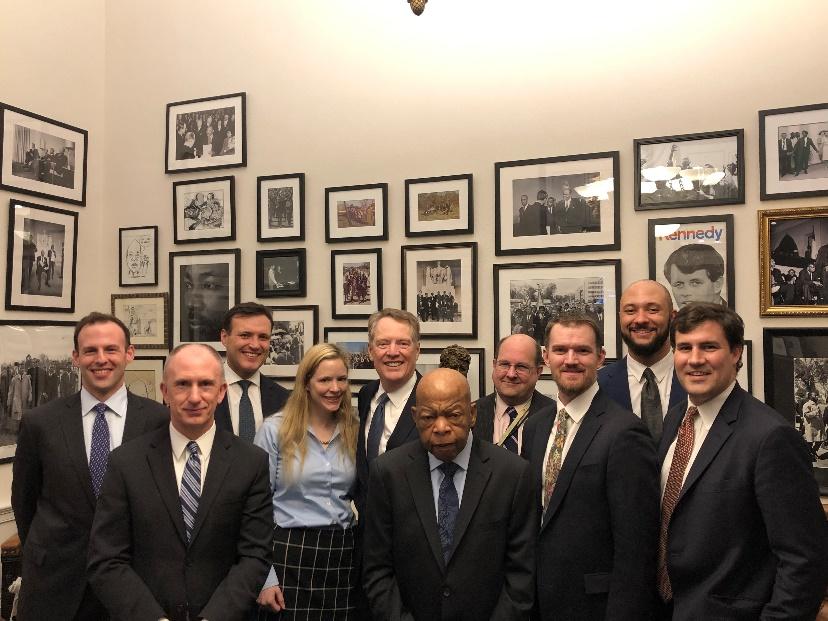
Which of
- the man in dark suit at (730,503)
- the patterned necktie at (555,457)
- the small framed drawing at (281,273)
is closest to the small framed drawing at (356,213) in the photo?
the small framed drawing at (281,273)

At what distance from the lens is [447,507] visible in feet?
8.50

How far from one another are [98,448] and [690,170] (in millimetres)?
3275

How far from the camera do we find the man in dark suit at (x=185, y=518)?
2434 mm

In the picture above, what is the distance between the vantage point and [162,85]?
5.50m

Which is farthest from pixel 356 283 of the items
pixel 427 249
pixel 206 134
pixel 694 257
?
pixel 694 257

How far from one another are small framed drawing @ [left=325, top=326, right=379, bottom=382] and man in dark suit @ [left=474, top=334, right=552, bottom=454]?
4.51 ft

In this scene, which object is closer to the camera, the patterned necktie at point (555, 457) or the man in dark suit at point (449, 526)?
the man in dark suit at point (449, 526)

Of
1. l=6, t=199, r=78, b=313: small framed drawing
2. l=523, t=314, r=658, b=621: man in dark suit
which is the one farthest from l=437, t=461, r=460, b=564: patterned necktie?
l=6, t=199, r=78, b=313: small framed drawing

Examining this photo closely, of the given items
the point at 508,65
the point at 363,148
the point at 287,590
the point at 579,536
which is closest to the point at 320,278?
the point at 363,148

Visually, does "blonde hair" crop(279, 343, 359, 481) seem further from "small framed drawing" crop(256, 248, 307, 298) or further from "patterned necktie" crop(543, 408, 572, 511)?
"small framed drawing" crop(256, 248, 307, 298)

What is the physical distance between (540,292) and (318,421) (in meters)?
1.73

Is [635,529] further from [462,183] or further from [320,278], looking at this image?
[320,278]

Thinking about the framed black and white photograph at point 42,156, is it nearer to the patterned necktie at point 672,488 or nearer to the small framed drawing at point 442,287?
the small framed drawing at point 442,287

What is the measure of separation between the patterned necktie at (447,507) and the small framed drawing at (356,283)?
2.25m
